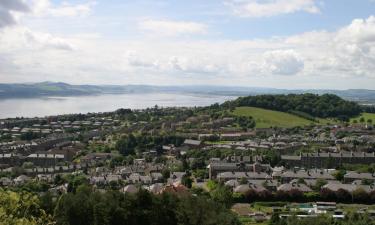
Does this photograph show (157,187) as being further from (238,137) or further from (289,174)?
(238,137)

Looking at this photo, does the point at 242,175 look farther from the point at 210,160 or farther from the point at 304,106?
the point at 304,106

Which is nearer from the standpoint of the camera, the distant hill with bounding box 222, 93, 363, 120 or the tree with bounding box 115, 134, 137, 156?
the tree with bounding box 115, 134, 137, 156

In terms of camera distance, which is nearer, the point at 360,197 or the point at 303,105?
the point at 360,197

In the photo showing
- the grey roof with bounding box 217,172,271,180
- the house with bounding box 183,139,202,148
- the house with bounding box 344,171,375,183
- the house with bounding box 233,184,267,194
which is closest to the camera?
the house with bounding box 233,184,267,194

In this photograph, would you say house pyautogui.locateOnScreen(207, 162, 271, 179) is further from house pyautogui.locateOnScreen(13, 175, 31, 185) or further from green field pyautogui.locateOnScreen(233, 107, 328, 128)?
green field pyautogui.locateOnScreen(233, 107, 328, 128)

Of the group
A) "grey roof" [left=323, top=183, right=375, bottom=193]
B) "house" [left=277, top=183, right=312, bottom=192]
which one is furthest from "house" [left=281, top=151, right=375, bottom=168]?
"grey roof" [left=323, top=183, right=375, bottom=193]

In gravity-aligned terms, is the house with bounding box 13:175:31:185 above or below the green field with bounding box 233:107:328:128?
below

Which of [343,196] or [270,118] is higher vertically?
[270,118]

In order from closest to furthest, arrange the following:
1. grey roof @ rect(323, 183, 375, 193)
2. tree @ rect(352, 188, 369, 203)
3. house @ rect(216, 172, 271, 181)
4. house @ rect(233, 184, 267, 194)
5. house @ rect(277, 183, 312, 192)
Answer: tree @ rect(352, 188, 369, 203) < house @ rect(233, 184, 267, 194) < grey roof @ rect(323, 183, 375, 193) < house @ rect(277, 183, 312, 192) < house @ rect(216, 172, 271, 181)

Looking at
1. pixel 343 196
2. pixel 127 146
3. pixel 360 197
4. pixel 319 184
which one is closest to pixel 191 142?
pixel 127 146
